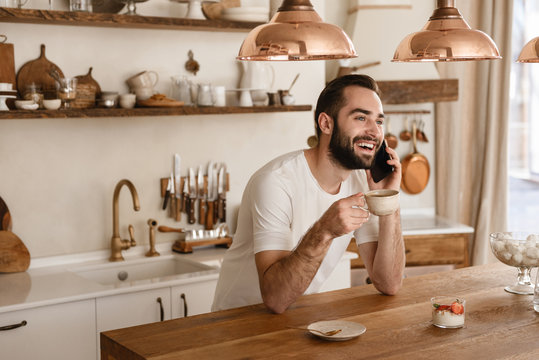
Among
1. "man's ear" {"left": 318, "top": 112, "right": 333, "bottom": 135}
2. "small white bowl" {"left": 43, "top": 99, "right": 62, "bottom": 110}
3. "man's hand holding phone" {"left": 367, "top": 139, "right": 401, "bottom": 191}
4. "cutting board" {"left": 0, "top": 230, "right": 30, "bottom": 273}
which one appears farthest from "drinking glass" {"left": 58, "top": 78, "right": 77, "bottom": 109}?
"man's hand holding phone" {"left": 367, "top": 139, "right": 401, "bottom": 191}

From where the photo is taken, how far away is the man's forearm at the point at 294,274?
2.22m

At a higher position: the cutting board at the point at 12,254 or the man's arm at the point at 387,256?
the man's arm at the point at 387,256

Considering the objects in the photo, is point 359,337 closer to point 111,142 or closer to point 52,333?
point 52,333

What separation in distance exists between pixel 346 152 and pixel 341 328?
2.43 feet

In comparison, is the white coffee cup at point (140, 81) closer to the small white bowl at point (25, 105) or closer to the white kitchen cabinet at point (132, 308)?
the small white bowl at point (25, 105)

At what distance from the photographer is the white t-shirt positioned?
7.94ft

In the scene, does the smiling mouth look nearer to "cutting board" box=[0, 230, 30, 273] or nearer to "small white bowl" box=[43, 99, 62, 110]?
"small white bowl" box=[43, 99, 62, 110]

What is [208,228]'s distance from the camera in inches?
156

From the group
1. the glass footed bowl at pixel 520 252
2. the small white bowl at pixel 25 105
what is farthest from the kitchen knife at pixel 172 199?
the glass footed bowl at pixel 520 252

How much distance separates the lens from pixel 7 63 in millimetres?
3336

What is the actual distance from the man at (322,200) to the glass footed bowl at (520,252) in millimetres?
347

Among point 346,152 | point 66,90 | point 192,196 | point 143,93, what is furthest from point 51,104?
point 346,152

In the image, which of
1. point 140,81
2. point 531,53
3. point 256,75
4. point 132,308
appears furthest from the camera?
point 256,75

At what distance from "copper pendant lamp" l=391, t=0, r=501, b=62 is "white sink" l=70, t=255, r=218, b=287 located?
1.57 m
